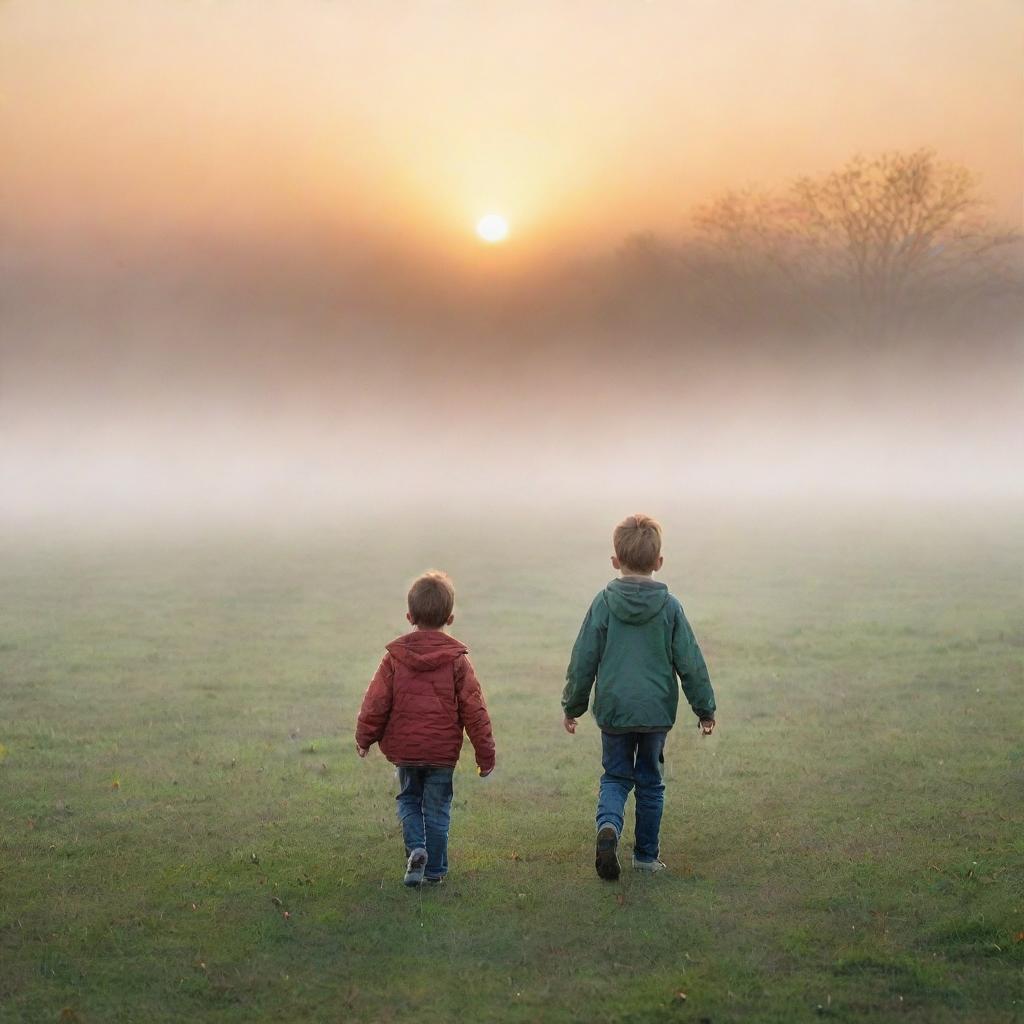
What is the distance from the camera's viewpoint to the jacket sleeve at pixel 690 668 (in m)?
6.25

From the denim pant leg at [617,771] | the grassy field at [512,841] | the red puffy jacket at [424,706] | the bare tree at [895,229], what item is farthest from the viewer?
the bare tree at [895,229]

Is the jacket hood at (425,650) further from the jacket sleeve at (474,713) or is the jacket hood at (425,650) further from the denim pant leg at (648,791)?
the denim pant leg at (648,791)

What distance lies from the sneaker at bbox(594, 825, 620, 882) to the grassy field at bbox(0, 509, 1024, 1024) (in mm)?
195

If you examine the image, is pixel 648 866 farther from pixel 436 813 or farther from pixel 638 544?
pixel 638 544

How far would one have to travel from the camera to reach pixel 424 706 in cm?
605

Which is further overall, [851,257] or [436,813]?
[851,257]

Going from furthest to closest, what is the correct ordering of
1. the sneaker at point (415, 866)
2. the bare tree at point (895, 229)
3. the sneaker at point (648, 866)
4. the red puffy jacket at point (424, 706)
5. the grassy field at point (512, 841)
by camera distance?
1. the bare tree at point (895, 229)
2. the sneaker at point (648, 866)
3. the sneaker at point (415, 866)
4. the red puffy jacket at point (424, 706)
5. the grassy field at point (512, 841)

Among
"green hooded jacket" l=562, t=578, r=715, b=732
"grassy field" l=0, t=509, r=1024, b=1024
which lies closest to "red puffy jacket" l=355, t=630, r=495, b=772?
"green hooded jacket" l=562, t=578, r=715, b=732

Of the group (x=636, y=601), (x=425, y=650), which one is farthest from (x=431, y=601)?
(x=636, y=601)

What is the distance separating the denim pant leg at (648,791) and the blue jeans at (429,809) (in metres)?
0.99

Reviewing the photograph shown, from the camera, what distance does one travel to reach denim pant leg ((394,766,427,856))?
617 centimetres

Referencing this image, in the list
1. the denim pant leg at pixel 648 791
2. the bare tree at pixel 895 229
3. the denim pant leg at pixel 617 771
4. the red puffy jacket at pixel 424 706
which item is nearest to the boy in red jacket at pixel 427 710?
the red puffy jacket at pixel 424 706

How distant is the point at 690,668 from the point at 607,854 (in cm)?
101

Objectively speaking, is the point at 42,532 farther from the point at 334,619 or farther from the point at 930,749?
the point at 930,749
